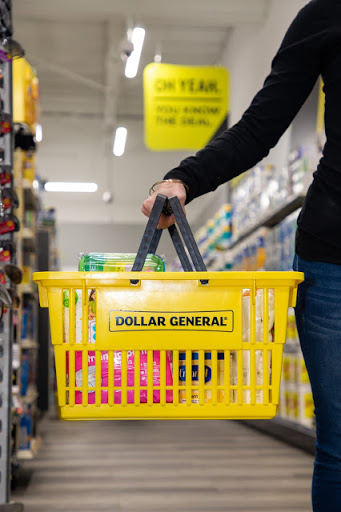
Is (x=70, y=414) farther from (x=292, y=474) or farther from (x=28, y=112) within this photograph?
(x=28, y=112)

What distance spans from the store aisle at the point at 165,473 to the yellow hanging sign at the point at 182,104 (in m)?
2.88

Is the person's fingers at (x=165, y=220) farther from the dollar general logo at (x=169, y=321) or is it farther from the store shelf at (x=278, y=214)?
the store shelf at (x=278, y=214)

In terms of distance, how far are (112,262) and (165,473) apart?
2.82 metres

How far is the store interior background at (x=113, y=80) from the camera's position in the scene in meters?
7.67

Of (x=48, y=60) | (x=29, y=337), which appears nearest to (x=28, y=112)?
(x=29, y=337)

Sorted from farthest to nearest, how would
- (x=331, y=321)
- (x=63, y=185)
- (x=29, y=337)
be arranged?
(x=63, y=185) → (x=29, y=337) → (x=331, y=321)

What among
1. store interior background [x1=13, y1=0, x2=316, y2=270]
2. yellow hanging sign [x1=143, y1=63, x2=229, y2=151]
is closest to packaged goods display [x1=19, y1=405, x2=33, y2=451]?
store interior background [x1=13, y1=0, x2=316, y2=270]

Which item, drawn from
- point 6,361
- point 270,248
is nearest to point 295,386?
point 270,248

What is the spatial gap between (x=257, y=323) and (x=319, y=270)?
0.68 ft

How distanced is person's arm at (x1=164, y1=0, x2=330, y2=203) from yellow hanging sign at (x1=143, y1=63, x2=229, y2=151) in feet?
18.7

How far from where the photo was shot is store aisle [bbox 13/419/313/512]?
3.24 meters

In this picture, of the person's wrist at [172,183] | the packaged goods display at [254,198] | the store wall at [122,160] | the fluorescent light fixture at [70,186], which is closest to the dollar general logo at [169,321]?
the person's wrist at [172,183]

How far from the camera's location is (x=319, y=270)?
1448mm

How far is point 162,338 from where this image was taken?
4.23 ft
